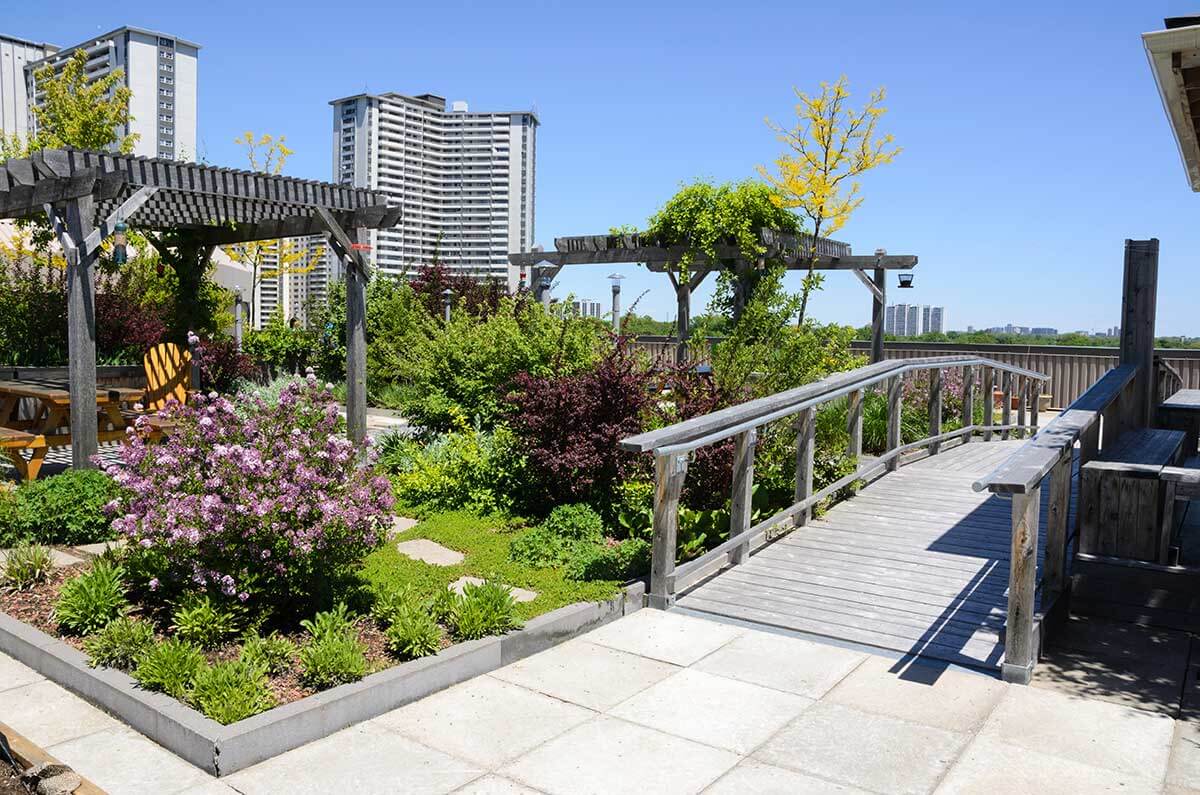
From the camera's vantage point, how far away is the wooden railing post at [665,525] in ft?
17.7

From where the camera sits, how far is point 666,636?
5.08 metres

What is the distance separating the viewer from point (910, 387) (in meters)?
12.3

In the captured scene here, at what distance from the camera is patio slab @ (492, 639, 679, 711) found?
14.0 feet

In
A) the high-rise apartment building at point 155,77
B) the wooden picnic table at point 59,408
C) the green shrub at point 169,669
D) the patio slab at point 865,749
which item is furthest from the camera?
the high-rise apartment building at point 155,77

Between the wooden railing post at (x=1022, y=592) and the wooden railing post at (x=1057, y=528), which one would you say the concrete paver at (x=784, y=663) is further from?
the wooden railing post at (x=1057, y=528)

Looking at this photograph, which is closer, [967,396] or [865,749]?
[865,749]

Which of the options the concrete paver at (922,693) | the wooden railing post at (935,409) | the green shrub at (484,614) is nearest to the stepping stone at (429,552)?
the green shrub at (484,614)

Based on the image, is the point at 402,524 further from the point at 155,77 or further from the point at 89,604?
the point at 155,77

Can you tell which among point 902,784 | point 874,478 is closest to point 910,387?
point 874,478

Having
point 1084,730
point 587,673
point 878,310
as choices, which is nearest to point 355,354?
point 587,673

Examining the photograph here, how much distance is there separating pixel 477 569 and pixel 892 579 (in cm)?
259

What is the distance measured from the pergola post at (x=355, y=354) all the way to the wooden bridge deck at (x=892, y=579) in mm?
5259

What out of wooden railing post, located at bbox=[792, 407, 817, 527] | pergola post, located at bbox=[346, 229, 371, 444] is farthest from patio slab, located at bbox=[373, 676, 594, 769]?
A: pergola post, located at bbox=[346, 229, 371, 444]

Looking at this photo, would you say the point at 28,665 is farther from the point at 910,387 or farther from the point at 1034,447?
the point at 910,387
